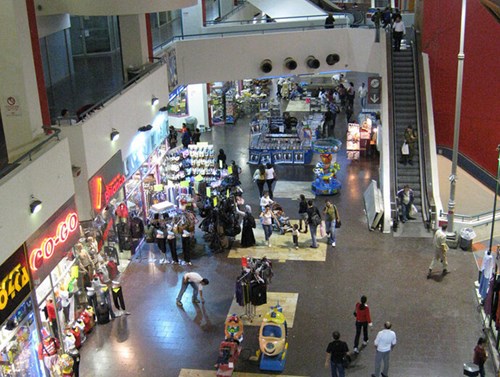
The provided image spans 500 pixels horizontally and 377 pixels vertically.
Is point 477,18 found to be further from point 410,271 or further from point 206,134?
point 206,134

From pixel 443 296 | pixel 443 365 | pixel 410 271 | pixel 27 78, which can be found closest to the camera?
pixel 27 78

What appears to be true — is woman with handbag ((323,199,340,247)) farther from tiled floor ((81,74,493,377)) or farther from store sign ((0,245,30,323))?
store sign ((0,245,30,323))

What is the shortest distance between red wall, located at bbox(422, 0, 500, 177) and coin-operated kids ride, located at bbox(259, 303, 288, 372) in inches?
476

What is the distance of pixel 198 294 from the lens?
16422 millimetres

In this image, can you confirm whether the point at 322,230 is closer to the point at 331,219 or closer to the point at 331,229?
the point at 331,229

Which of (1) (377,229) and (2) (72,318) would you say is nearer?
(2) (72,318)

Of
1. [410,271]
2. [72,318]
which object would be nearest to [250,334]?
[72,318]

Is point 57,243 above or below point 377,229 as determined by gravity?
above

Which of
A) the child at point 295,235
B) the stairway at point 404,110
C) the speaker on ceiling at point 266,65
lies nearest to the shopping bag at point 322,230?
the child at point 295,235

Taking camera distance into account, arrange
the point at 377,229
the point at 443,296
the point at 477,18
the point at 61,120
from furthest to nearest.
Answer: the point at 477,18
the point at 377,229
the point at 443,296
the point at 61,120

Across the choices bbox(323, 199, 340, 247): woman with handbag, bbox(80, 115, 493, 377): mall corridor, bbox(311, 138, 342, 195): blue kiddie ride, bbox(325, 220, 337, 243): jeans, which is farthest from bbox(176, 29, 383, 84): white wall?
bbox(325, 220, 337, 243): jeans

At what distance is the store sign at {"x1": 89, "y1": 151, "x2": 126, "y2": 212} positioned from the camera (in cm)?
1530

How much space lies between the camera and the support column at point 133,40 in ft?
65.4

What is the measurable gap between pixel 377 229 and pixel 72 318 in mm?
9061
